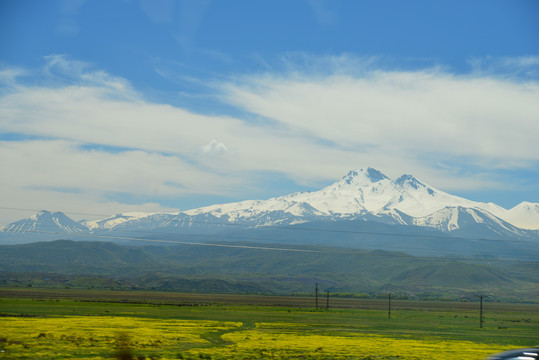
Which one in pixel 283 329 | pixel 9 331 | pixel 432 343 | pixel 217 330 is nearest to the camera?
pixel 9 331

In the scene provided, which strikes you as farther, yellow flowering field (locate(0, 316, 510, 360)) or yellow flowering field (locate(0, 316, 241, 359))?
yellow flowering field (locate(0, 316, 510, 360))

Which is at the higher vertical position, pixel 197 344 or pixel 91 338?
pixel 91 338

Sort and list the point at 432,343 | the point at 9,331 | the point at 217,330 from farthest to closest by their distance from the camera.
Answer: the point at 217,330, the point at 432,343, the point at 9,331

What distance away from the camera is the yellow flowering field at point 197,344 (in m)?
55.5

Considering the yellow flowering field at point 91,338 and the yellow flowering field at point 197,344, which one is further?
the yellow flowering field at point 197,344

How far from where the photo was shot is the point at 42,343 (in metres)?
59.8

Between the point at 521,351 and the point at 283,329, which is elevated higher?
the point at 521,351

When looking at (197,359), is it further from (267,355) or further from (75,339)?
(75,339)

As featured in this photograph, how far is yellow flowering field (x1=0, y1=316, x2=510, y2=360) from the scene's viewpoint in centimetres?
5547

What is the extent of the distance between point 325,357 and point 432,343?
2941cm

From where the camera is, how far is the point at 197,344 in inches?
2655

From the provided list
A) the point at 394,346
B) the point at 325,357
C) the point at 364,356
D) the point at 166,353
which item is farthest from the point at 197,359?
the point at 394,346

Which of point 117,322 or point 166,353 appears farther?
point 117,322

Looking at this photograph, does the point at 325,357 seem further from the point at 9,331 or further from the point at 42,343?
the point at 9,331
